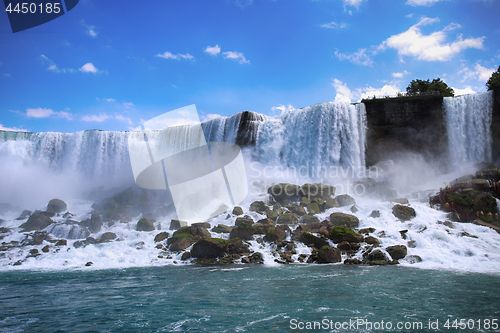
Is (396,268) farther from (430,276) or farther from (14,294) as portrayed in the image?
(14,294)

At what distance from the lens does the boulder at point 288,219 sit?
59.2 ft

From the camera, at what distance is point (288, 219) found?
18.1 metres

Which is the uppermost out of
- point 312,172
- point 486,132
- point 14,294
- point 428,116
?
point 428,116

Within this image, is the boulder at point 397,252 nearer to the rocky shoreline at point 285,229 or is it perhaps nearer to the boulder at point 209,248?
the rocky shoreline at point 285,229

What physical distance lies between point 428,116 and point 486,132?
4474 millimetres

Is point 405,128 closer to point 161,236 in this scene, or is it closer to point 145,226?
point 161,236

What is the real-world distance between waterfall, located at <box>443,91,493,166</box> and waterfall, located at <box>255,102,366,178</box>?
284 inches

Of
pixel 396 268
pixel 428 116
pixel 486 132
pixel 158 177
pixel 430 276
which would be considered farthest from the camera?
pixel 158 177

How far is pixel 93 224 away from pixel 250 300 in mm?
18048

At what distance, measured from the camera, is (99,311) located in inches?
254

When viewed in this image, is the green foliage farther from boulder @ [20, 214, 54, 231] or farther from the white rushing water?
boulder @ [20, 214, 54, 231]

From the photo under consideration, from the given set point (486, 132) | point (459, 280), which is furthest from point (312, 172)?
point (459, 280)

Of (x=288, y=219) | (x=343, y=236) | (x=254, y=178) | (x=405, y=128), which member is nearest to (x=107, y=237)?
(x=288, y=219)

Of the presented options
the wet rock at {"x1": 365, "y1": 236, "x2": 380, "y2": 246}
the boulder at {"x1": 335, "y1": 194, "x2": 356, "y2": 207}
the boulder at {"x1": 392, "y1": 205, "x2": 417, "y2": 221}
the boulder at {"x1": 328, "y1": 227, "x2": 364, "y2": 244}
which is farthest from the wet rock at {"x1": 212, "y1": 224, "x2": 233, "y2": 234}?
the boulder at {"x1": 392, "y1": 205, "x2": 417, "y2": 221}
